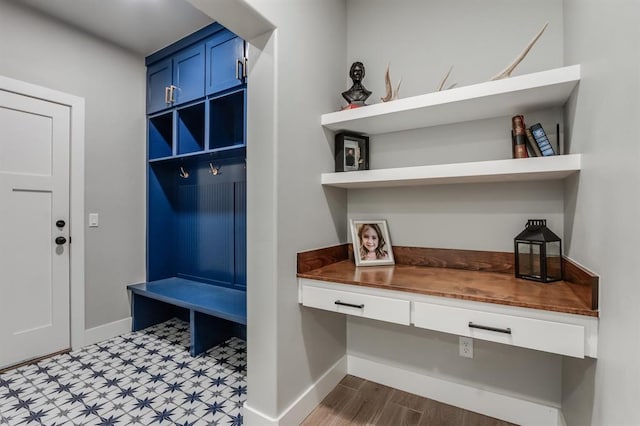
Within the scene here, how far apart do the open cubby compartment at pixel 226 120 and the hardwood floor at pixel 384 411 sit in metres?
1.97

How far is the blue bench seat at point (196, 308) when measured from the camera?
2242 mm

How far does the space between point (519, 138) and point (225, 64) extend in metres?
2.10

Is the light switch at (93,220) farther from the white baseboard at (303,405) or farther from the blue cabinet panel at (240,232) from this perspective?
the white baseboard at (303,405)

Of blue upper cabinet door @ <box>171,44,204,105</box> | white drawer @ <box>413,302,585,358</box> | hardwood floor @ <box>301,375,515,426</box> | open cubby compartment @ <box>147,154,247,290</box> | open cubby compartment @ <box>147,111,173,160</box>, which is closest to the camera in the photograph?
white drawer @ <box>413,302,585,358</box>

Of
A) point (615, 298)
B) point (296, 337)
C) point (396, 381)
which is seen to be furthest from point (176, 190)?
point (615, 298)

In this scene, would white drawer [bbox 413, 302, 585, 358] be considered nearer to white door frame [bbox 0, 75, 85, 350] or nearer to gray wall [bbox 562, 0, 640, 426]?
gray wall [bbox 562, 0, 640, 426]

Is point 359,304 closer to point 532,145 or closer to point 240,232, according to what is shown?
point 532,145

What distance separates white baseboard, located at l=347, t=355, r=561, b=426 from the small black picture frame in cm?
129

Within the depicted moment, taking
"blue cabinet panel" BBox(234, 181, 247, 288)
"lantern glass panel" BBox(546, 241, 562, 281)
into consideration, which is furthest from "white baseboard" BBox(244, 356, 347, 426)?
"lantern glass panel" BBox(546, 241, 562, 281)

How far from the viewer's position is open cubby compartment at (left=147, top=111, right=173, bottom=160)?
2.89 metres

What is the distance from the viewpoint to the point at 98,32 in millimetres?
2506

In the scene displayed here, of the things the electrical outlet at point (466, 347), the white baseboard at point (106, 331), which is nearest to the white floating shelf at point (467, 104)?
the electrical outlet at point (466, 347)

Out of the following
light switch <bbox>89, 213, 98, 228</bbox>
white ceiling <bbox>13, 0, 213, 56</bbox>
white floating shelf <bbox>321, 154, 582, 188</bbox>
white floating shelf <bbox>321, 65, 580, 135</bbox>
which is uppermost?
white ceiling <bbox>13, 0, 213, 56</bbox>

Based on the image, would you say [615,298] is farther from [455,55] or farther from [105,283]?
[105,283]
